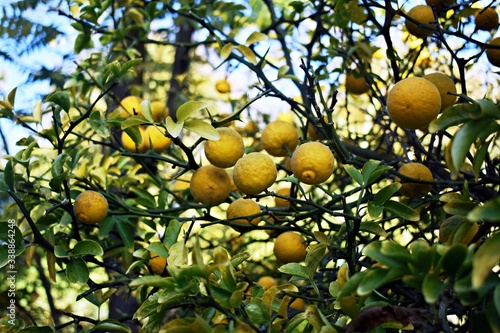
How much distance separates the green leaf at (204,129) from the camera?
1143 mm

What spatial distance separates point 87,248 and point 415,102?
77 cm

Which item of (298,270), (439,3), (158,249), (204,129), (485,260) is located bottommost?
(485,260)

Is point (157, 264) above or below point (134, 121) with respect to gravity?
below

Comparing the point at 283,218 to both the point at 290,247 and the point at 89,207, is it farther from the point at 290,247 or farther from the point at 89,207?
the point at 89,207

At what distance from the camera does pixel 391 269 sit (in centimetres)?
78

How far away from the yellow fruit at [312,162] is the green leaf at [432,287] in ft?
1.46

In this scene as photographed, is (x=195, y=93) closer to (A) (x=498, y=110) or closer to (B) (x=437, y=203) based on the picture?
(B) (x=437, y=203)

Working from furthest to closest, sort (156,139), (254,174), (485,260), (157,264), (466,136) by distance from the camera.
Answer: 1. (156,139)
2. (157,264)
3. (254,174)
4. (466,136)
5. (485,260)

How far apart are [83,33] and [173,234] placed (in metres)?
1.01

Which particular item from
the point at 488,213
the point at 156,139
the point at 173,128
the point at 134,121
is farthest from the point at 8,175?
the point at 488,213

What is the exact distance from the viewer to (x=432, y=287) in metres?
0.75

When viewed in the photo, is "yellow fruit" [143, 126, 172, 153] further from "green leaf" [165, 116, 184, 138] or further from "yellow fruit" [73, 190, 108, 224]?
"green leaf" [165, 116, 184, 138]

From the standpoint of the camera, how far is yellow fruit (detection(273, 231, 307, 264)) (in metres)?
1.42

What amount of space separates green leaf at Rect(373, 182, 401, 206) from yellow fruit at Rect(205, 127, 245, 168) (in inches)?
13.3
